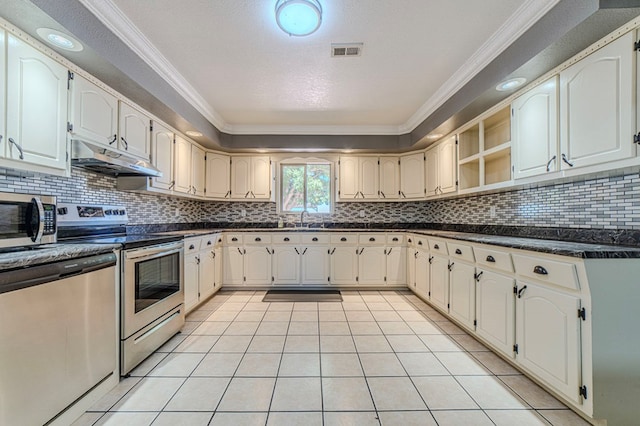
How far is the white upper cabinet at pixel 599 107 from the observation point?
4.95ft

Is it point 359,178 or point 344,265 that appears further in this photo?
point 359,178

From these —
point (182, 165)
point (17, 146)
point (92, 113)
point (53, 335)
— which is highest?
point (92, 113)

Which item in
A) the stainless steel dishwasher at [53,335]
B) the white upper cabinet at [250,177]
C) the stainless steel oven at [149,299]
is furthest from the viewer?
the white upper cabinet at [250,177]

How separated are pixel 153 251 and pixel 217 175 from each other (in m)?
2.25

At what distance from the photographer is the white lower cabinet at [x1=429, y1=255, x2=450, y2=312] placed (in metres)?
2.84

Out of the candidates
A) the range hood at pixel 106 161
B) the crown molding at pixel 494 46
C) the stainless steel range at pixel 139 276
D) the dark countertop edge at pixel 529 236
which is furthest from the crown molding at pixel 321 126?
the dark countertop edge at pixel 529 236

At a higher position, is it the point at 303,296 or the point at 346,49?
the point at 346,49

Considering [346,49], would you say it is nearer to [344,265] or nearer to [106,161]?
[106,161]

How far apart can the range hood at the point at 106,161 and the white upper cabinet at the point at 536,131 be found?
3.28 m

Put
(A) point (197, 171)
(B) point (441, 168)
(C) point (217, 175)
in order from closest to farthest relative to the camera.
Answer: (B) point (441, 168) < (A) point (197, 171) < (C) point (217, 175)

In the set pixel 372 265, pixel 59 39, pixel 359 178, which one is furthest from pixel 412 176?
pixel 59 39

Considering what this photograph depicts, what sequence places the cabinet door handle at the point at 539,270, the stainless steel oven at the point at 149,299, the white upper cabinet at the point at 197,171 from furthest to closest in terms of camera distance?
1. the white upper cabinet at the point at 197,171
2. the stainless steel oven at the point at 149,299
3. the cabinet door handle at the point at 539,270

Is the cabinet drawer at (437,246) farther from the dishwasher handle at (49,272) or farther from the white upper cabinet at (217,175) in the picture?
the white upper cabinet at (217,175)

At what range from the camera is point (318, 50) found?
90.0 inches
